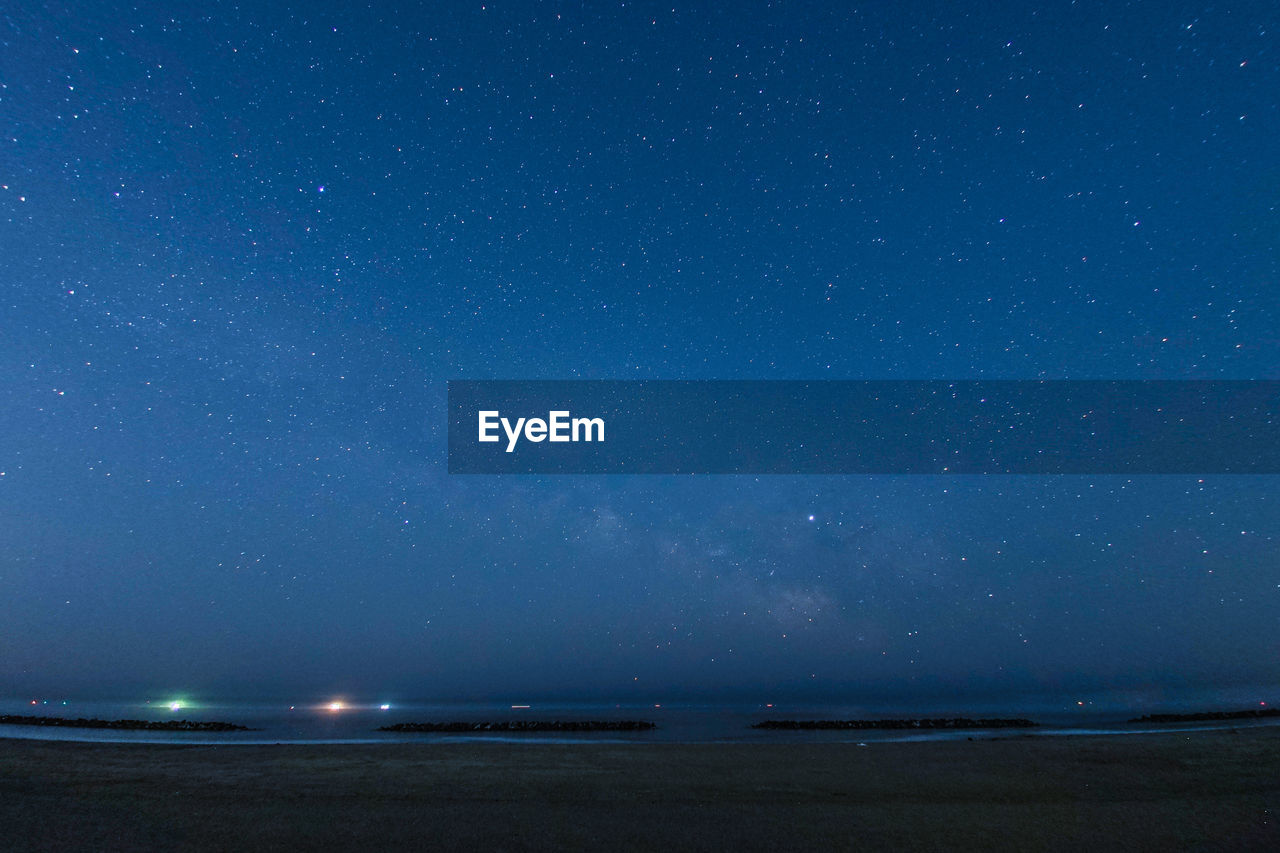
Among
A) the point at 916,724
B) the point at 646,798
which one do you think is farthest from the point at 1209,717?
the point at 646,798

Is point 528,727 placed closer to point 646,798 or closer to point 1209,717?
point 646,798

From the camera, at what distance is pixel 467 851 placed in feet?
28.6

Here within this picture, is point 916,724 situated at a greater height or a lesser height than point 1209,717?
greater

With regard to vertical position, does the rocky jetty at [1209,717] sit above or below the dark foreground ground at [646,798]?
below

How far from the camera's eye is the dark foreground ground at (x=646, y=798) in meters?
9.22

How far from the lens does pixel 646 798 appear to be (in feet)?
37.5

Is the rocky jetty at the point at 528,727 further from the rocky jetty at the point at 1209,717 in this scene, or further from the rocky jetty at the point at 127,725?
the rocky jetty at the point at 1209,717

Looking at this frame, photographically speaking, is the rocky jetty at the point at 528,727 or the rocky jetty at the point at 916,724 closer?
the rocky jetty at the point at 916,724

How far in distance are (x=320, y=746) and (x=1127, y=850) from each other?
19.0 metres

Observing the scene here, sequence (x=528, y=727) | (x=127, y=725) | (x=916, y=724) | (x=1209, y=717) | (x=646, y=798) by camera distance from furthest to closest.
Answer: (x=127, y=725), (x=1209, y=717), (x=528, y=727), (x=916, y=724), (x=646, y=798)

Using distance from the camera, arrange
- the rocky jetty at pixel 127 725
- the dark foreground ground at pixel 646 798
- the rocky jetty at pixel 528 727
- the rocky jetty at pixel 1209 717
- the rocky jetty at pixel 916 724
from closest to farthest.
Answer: the dark foreground ground at pixel 646 798 < the rocky jetty at pixel 916 724 < the rocky jetty at pixel 528 727 < the rocky jetty at pixel 1209 717 < the rocky jetty at pixel 127 725

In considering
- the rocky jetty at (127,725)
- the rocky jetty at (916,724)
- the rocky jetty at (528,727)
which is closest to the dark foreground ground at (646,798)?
the rocky jetty at (916,724)

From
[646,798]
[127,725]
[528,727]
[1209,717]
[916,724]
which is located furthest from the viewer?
[127,725]

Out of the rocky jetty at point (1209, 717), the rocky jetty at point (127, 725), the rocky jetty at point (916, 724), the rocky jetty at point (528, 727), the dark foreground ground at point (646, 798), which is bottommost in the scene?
the rocky jetty at point (1209, 717)
